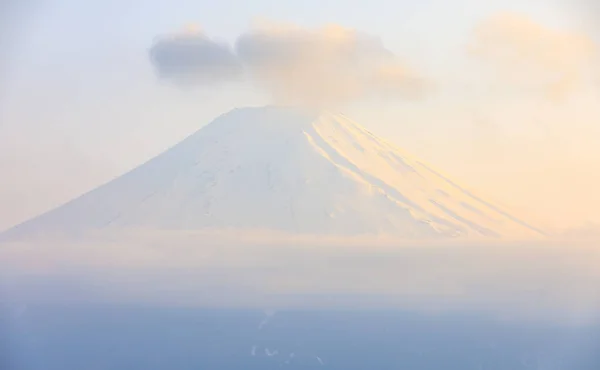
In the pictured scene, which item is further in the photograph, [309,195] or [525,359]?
[309,195]

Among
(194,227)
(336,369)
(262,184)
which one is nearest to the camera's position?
(336,369)

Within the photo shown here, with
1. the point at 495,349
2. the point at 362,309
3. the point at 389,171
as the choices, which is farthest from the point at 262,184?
the point at 495,349

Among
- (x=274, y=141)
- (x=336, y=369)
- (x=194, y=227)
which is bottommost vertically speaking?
(x=336, y=369)

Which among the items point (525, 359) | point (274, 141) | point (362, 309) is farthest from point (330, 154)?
point (525, 359)

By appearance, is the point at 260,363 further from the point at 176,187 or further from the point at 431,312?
the point at 176,187

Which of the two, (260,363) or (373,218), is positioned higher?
(373,218)

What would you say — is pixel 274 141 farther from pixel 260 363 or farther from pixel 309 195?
pixel 260 363

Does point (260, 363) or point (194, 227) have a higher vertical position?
point (194, 227)

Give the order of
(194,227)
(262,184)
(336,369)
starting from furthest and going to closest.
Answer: (262,184) < (194,227) < (336,369)

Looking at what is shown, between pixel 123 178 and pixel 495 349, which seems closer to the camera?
pixel 495 349
